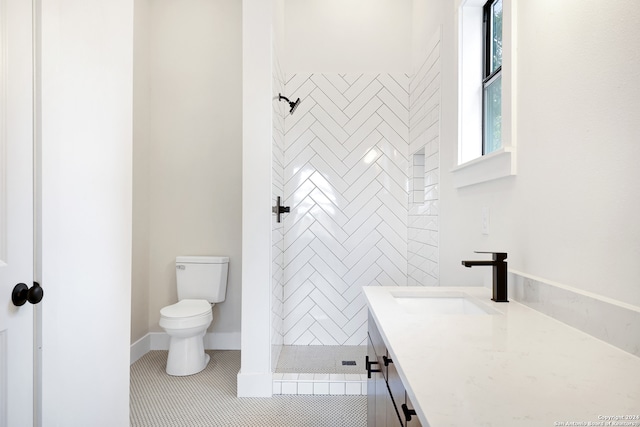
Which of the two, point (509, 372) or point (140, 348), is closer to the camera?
point (509, 372)

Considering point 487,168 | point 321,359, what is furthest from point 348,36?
point 321,359

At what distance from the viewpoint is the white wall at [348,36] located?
10.0ft

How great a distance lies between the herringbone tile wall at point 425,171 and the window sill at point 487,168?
471 mm

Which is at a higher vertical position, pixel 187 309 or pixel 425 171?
pixel 425 171

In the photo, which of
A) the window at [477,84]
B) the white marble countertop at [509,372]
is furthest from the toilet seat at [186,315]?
the window at [477,84]

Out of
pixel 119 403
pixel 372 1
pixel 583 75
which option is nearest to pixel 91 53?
pixel 119 403

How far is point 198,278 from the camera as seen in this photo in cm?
292

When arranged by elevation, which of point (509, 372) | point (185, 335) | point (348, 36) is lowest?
point (185, 335)

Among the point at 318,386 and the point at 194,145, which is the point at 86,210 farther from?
the point at 194,145

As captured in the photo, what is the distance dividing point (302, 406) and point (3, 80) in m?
2.08

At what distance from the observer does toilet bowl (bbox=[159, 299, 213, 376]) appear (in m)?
2.48

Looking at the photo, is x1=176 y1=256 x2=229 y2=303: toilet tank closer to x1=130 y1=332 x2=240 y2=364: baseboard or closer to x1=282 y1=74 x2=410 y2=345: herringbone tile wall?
x1=130 y1=332 x2=240 y2=364: baseboard

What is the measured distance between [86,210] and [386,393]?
1170 millimetres

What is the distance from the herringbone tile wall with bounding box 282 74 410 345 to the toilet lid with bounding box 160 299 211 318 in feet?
2.23
